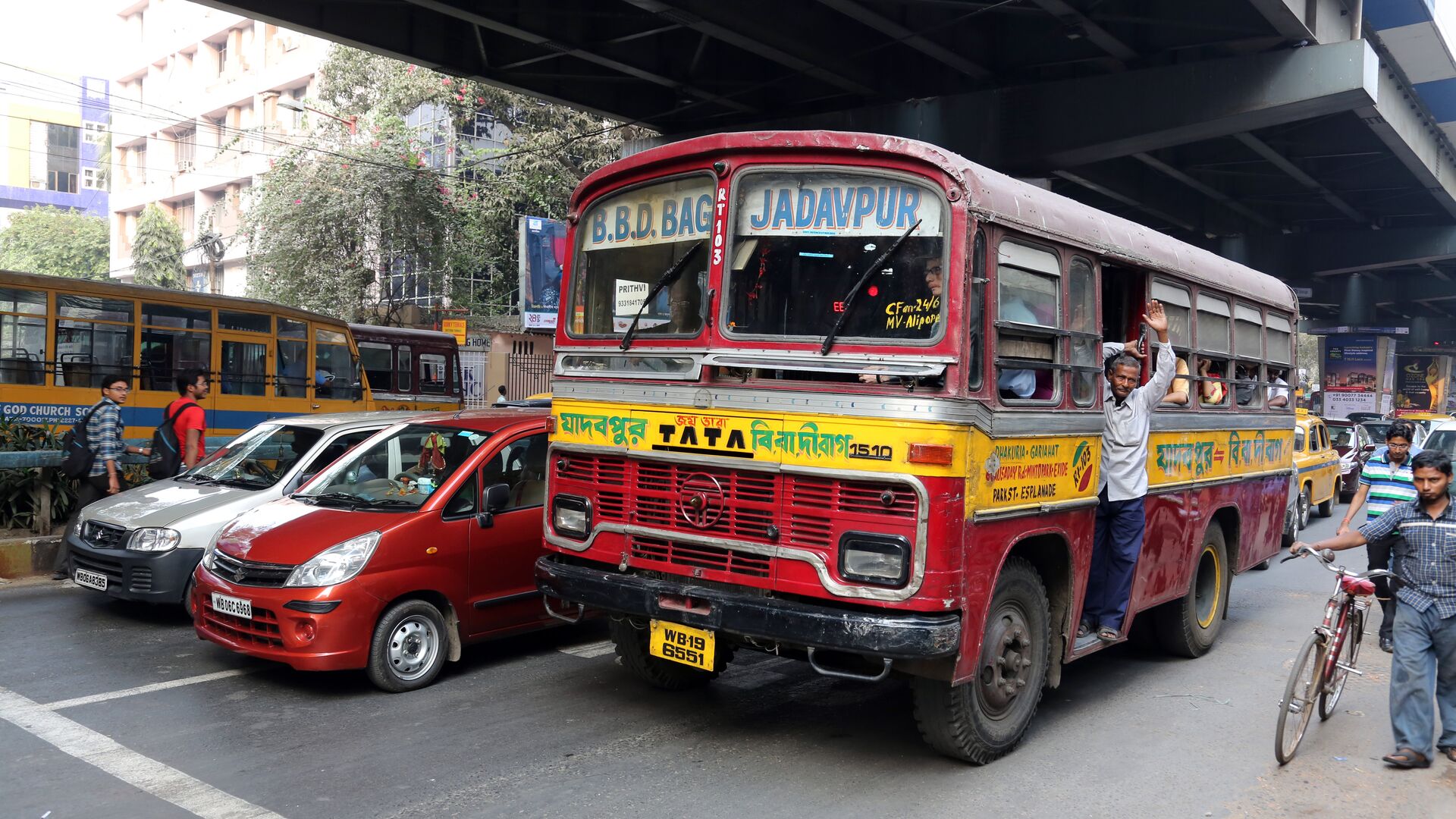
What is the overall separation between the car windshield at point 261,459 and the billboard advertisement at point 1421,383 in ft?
171

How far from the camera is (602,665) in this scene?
7109mm

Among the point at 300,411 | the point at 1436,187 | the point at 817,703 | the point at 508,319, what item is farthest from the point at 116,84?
the point at 817,703

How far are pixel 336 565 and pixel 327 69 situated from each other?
93.2 ft

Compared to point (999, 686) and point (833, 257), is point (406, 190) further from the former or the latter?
point (999, 686)

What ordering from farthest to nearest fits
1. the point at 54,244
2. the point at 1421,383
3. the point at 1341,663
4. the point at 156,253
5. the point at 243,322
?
the point at 54,244 < the point at 1421,383 < the point at 156,253 < the point at 243,322 < the point at 1341,663

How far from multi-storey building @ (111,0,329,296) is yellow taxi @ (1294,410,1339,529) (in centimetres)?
3838

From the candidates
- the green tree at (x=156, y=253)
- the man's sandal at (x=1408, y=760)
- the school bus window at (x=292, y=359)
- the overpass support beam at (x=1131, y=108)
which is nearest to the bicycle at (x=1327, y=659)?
the man's sandal at (x=1408, y=760)

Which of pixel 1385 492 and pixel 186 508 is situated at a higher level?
pixel 1385 492

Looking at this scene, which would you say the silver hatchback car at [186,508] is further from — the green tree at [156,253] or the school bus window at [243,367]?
the green tree at [156,253]

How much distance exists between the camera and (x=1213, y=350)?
7754 mm

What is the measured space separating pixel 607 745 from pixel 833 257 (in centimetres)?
271

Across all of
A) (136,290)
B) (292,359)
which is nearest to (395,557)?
(136,290)

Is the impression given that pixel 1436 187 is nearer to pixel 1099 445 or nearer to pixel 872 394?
pixel 1099 445

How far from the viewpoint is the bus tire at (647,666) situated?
631 cm
